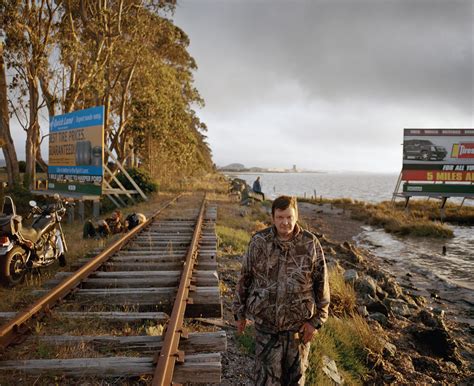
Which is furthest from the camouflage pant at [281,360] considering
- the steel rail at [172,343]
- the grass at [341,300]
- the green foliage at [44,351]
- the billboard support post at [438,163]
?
the billboard support post at [438,163]

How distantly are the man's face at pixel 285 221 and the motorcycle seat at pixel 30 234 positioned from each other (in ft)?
14.9

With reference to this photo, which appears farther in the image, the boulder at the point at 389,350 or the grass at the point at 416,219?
the grass at the point at 416,219

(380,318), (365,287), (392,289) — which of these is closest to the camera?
(380,318)

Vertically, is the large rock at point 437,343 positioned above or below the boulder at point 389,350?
below

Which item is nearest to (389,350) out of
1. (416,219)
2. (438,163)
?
(416,219)

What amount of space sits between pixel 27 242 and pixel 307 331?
188 inches

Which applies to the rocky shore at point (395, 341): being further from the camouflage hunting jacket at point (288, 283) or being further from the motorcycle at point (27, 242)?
the motorcycle at point (27, 242)

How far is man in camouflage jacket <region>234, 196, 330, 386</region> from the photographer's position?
119 inches

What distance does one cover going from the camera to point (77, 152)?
16.3 meters

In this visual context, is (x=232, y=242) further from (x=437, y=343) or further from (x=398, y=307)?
(x=437, y=343)

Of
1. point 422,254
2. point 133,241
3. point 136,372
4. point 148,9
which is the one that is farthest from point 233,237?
point 148,9

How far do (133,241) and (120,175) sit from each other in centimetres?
1505

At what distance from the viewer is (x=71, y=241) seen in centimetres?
964

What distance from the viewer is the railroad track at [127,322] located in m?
3.13
